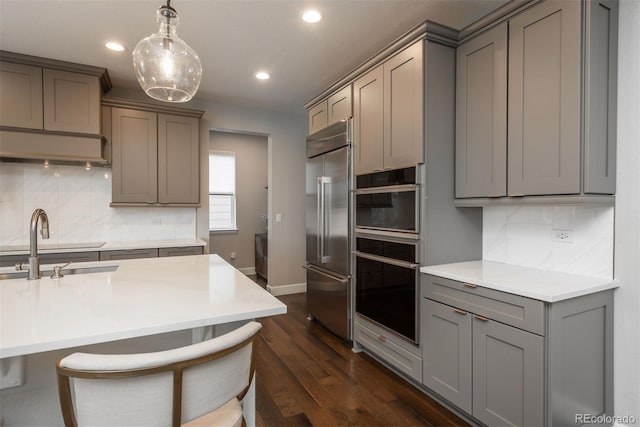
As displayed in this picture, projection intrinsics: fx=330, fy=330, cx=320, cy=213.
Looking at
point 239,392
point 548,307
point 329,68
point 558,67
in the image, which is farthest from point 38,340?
point 329,68

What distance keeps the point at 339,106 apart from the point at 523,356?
247 cm

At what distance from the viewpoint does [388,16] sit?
2.47m

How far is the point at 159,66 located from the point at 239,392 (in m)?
1.53

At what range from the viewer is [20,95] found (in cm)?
305

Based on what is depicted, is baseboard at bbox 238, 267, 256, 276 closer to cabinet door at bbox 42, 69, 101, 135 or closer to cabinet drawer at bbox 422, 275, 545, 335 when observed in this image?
cabinet door at bbox 42, 69, 101, 135

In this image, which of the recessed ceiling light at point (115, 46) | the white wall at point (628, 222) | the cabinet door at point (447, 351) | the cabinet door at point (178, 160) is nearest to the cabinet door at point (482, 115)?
the white wall at point (628, 222)

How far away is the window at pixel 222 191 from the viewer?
5.88 meters

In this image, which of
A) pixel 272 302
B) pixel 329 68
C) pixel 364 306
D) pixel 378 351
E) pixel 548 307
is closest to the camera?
pixel 272 302

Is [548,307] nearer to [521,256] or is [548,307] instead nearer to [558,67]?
[521,256]

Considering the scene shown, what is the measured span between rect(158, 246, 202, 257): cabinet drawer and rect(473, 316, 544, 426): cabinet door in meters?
2.97

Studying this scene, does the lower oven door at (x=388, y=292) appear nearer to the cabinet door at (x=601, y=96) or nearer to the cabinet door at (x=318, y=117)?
the cabinet door at (x=601, y=96)

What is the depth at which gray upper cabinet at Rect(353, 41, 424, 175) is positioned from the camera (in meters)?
2.29

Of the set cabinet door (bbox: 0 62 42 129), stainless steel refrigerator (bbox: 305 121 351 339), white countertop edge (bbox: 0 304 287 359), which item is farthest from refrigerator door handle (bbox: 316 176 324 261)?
cabinet door (bbox: 0 62 42 129)

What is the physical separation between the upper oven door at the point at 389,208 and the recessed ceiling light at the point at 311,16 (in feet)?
4.45
